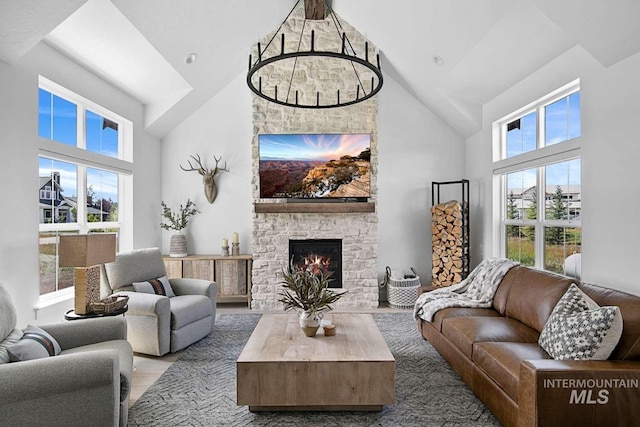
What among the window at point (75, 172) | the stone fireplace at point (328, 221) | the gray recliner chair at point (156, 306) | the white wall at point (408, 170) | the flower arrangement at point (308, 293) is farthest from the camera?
the white wall at point (408, 170)

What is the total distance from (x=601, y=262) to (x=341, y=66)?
400 cm

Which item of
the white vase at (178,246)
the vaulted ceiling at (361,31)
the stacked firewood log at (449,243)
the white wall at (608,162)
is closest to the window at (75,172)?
the vaulted ceiling at (361,31)

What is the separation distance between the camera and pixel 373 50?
17.8 feet

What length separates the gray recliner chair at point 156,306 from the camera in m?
3.42

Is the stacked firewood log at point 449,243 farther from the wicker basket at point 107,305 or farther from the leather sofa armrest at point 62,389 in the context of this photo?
the leather sofa armrest at point 62,389

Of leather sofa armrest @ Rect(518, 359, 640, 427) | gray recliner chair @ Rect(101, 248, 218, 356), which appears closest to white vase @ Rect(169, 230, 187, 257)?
gray recliner chair @ Rect(101, 248, 218, 356)

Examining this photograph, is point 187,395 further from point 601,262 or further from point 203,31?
point 203,31

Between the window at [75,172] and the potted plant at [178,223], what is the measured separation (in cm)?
64

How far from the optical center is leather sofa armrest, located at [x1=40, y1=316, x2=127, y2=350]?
252 centimetres

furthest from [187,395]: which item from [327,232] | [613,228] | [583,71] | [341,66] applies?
[341,66]

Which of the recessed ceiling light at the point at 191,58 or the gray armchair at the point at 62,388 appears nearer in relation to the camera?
the gray armchair at the point at 62,388

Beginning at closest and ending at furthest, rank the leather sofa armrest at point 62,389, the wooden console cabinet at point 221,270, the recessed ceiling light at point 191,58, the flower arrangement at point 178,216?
the leather sofa armrest at point 62,389 < the recessed ceiling light at point 191,58 < the wooden console cabinet at point 221,270 < the flower arrangement at point 178,216

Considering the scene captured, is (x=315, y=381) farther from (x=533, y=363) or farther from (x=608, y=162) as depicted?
(x=608, y=162)

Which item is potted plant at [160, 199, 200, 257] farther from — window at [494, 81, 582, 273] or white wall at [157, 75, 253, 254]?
window at [494, 81, 582, 273]
